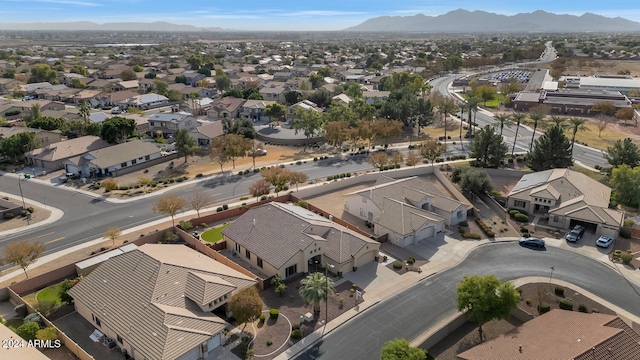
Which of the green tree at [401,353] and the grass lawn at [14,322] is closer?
the green tree at [401,353]

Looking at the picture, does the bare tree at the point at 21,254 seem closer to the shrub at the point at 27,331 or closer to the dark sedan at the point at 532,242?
the shrub at the point at 27,331

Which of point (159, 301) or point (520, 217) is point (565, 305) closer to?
point (520, 217)

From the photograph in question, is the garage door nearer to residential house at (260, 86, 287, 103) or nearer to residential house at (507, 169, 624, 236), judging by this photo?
residential house at (507, 169, 624, 236)

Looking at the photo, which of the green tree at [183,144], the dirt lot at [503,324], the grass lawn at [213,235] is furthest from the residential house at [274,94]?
the dirt lot at [503,324]

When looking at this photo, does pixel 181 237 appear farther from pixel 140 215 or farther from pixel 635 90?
pixel 635 90

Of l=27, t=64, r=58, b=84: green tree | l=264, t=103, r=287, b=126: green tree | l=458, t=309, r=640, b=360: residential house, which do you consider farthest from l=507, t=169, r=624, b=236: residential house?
l=27, t=64, r=58, b=84: green tree

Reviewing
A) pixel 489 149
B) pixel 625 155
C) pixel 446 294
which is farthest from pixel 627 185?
pixel 446 294
